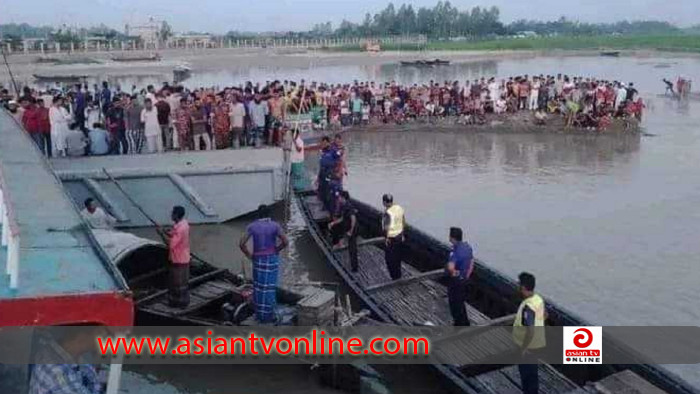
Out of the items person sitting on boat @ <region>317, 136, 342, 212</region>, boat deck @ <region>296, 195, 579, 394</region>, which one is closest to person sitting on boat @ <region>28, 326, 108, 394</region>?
boat deck @ <region>296, 195, 579, 394</region>

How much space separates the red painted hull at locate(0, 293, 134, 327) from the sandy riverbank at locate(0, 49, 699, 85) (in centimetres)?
4053

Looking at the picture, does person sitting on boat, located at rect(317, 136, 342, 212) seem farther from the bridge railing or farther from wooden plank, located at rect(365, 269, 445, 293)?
the bridge railing

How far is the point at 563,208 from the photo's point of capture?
50.0 ft

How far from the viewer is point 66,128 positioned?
14477 mm

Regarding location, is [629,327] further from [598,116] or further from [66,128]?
[598,116]

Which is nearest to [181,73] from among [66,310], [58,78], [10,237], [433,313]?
[58,78]

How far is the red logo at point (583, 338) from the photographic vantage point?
7566 mm

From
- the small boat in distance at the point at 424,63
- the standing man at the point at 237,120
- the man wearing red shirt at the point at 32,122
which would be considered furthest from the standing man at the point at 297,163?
the small boat in distance at the point at 424,63

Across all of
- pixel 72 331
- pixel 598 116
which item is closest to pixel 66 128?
pixel 72 331

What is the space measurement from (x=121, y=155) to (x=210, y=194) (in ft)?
5.55

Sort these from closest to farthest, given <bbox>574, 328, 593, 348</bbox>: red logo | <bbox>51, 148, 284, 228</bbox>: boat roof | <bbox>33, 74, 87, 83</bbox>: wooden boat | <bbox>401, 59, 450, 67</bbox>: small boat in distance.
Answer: <bbox>574, 328, 593, 348</bbox>: red logo → <bbox>51, 148, 284, 228</bbox>: boat roof → <bbox>33, 74, 87, 83</bbox>: wooden boat → <bbox>401, 59, 450, 67</bbox>: small boat in distance

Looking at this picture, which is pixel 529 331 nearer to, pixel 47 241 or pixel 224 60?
pixel 47 241

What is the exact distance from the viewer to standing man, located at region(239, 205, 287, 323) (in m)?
8.62

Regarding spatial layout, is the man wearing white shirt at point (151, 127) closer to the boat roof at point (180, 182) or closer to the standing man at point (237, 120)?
the boat roof at point (180, 182)
